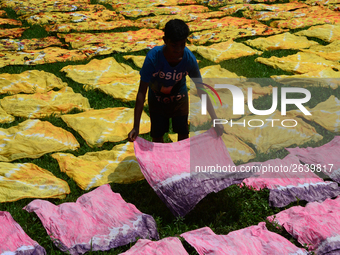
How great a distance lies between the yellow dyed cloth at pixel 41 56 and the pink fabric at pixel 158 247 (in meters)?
4.10

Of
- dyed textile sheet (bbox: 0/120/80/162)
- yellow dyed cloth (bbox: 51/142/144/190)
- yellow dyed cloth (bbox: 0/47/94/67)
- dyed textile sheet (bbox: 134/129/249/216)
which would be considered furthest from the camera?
yellow dyed cloth (bbox: 0/47/94/67)

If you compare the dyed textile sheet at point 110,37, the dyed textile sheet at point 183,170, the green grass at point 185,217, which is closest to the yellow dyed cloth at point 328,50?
the green grass at point 185,217

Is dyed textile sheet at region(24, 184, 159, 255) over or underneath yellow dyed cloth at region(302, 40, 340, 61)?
underneath

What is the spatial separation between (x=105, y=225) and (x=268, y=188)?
4.34 ft

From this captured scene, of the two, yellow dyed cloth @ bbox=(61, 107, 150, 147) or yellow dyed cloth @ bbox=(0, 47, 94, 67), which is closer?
yellow dyed cloth @ bbox=(61, 107, 150, 147)

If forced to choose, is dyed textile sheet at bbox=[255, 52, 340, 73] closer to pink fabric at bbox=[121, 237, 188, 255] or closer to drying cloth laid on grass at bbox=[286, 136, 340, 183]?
drying cloth laid on grass at bbox=[286, 136, 340, 183]

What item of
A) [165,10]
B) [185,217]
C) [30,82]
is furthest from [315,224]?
[165,10]

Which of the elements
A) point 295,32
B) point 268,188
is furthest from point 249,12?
point 268,188

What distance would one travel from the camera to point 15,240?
219cm

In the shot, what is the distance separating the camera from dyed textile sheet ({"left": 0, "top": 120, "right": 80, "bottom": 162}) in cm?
332

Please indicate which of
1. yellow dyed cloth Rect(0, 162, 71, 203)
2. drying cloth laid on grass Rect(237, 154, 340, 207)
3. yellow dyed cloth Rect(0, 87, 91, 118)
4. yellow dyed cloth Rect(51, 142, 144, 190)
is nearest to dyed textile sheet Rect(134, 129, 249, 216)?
drying cloth laid on grass Rect(237, 154, 340, 207)

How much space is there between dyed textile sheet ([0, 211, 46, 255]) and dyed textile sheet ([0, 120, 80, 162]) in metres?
1.05

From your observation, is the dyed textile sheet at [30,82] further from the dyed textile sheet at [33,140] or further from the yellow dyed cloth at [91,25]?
the yellow dyed cloth at [91,25]

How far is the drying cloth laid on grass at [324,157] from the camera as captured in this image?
2984mm
